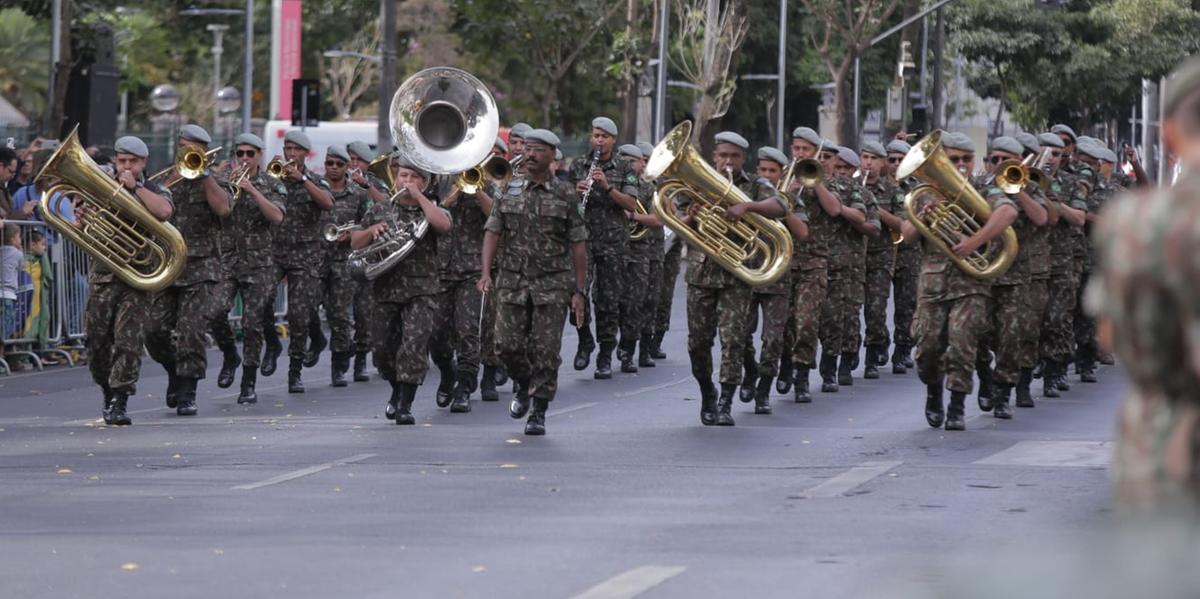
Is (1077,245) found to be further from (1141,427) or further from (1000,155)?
(1141,427)

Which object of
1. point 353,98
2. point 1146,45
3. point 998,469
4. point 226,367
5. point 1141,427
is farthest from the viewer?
point 353,98

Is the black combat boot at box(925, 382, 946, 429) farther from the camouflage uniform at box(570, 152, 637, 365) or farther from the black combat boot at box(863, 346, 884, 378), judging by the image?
the camouflage uniform at box(570, 152, 637, 365)

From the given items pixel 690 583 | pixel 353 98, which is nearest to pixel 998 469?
pixel 690 583

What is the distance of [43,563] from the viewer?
8.56m

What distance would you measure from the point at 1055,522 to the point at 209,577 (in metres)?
3.61

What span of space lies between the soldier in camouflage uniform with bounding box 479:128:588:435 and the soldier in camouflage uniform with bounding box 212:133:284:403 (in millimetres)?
2914

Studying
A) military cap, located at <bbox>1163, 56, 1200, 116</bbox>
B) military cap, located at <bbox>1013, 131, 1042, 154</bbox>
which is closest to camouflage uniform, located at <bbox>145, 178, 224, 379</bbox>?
military cap, located at <bbox>1013, 131, 1042, 154</bbox>

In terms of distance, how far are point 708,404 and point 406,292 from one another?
6.35 ft

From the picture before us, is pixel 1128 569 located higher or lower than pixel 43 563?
higher

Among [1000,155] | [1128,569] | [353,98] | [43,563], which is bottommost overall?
[43,563]

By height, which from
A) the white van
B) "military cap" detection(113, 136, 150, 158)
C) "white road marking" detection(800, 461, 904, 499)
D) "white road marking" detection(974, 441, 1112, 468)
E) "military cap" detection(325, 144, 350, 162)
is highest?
the white van

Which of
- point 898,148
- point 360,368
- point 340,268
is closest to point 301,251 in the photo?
point 340,268

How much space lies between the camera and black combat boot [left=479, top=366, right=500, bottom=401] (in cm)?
1566

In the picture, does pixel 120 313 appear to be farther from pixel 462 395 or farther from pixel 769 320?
pixel 769 320
